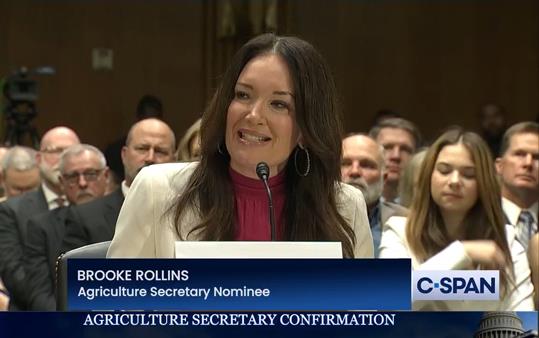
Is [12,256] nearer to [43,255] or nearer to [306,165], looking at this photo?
[43,255]

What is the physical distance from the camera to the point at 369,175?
656 centimetres

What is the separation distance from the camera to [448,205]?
18.5ft

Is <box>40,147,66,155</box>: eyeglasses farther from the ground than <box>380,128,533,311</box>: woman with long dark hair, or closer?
farther from the ground

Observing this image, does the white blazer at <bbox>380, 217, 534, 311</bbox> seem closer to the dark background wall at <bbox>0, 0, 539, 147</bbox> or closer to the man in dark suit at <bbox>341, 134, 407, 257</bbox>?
the man in dark suit at <bbox>341, 134, 407, 257</bbox>

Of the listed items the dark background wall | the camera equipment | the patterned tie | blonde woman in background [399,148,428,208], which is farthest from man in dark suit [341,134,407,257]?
the dark background wall

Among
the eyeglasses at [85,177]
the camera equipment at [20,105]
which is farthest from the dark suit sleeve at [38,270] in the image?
the camera equipment at [20,105]

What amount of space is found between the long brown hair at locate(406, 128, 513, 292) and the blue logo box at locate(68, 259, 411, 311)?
2847mm

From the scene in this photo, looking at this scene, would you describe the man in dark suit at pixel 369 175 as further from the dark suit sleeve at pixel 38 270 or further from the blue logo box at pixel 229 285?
the blue logo box at pixel 229 285

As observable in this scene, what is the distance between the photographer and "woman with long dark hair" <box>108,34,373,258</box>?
3189mm

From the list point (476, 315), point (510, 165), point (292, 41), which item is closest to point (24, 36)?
point (510, 165)

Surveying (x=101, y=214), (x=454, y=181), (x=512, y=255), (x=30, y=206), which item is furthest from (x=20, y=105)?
(x=512, y=255)

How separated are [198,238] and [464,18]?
10779 mm

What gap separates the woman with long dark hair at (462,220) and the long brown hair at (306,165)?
65.8 inches

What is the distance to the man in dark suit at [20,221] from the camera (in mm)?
6723
